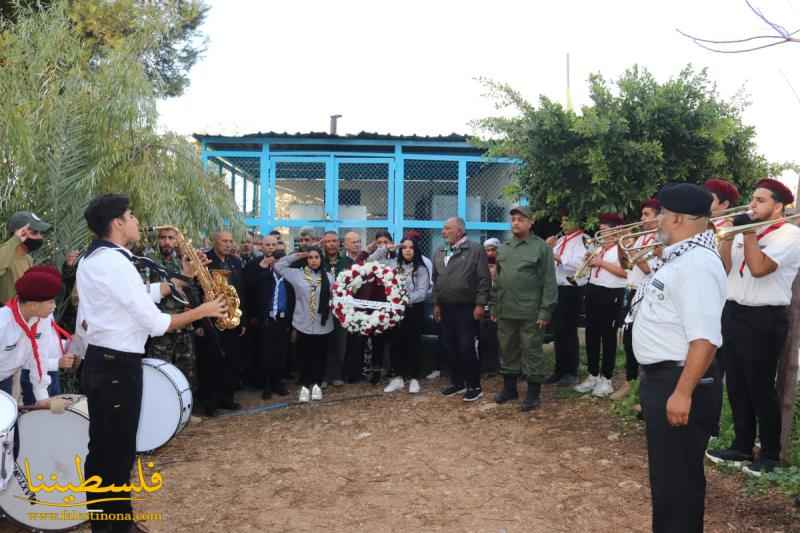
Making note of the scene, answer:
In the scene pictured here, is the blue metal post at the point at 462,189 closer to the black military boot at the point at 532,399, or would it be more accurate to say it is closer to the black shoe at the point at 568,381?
the black shoe at the point at 568,381

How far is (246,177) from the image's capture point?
42.2 ft

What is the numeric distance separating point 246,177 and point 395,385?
6.04 meters

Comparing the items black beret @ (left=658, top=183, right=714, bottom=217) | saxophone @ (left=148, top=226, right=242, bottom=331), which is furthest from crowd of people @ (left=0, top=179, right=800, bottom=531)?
saxophone @ (left=148, top=226, right=242, bottom=331)

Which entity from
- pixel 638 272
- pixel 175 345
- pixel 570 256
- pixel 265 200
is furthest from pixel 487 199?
pixel 175 345

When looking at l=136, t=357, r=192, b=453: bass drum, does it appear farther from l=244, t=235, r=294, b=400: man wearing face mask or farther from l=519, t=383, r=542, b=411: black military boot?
l=519, t=383, r=542, b=411: black military boot

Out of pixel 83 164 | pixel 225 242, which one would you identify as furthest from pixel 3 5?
pixel 225 242

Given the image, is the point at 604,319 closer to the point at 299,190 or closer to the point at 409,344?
the point at 409,344

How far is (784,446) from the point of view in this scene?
16.8 ft

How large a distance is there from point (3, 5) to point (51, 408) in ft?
39.5

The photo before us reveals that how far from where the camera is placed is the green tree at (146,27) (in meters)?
9.02

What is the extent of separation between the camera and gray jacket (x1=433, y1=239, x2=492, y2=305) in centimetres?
795

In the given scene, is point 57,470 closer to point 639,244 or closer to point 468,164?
point 639,244

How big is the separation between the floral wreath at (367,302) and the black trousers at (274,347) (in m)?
0.70

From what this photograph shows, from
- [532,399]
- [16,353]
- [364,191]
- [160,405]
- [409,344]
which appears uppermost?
[364,191]
